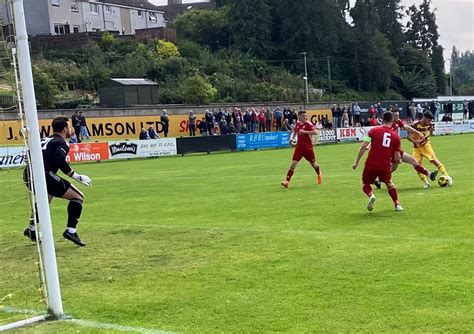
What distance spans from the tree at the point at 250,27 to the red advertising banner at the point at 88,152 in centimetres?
4888

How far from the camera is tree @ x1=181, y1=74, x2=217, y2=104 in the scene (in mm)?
53219

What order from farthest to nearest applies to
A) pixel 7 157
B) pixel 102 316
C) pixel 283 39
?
pixel 283 39
pixel 7 157
pixel 102 316

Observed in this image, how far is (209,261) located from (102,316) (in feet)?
7.78

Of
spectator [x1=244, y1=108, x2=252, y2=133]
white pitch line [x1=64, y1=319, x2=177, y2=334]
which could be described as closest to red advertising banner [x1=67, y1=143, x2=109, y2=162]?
spectator [x1=244, y1=108, x2=252, y2=133]

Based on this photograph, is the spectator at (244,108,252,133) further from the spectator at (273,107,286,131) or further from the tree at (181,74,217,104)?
the tree at (181,74,217,104)

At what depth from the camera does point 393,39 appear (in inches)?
3819

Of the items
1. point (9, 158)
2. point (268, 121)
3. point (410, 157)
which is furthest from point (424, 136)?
point (268, 121)

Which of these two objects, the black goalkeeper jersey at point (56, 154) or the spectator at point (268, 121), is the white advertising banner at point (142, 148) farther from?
the black goalkeeper jersey at point (56, 154)

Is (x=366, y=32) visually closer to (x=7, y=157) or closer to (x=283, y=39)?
(x=283, y=39)

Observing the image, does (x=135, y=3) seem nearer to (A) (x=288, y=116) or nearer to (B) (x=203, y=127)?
(A) (x=288, y=116)

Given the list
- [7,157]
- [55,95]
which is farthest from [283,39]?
[7,157]

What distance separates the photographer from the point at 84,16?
79.4m

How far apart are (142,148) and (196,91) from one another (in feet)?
58.8

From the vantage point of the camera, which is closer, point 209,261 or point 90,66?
point 209,261
